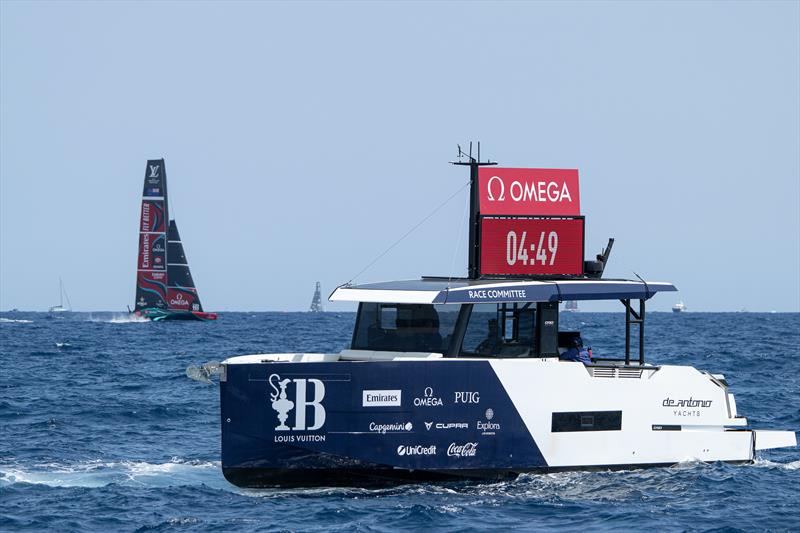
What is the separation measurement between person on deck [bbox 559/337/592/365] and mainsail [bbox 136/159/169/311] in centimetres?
8330

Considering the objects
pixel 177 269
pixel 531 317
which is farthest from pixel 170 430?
pixel 177 269

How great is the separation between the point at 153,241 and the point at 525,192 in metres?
84.3

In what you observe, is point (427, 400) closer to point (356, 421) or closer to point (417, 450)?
point (417, 450)

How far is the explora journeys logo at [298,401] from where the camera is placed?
15.7 metres

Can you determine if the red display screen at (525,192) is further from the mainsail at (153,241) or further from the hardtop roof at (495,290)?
the mainsail at (153,241)

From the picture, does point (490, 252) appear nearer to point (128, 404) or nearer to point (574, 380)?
point (574, 380)

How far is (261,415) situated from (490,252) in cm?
450

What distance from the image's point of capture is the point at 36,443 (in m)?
20.6

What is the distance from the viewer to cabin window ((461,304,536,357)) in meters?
16.8

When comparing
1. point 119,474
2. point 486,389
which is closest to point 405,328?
point 486,389

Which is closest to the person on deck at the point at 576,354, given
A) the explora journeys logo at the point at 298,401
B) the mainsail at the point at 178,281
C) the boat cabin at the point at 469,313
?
the boat cabin at the point at 469,313

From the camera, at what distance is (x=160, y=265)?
101 m

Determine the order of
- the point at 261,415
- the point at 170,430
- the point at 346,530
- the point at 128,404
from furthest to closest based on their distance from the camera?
the point at 128,404 < the point at 170,430 < the point at 261,415 < the point at 346,530

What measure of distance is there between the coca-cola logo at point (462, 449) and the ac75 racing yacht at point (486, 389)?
0.01m
